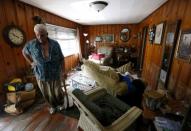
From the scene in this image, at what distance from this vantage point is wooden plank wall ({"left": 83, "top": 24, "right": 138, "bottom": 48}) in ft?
16.8

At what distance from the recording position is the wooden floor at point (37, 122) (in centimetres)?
160

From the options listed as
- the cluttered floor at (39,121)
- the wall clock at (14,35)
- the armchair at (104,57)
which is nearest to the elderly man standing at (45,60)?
the cluttered floor at (39,121)

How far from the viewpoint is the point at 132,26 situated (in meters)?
5.07

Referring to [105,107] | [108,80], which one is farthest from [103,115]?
[108,80]

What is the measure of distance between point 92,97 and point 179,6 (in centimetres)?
206

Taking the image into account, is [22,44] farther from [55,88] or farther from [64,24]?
[64,24]

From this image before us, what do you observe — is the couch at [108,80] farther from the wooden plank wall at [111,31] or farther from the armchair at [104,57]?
the wooden plank wall at [111,31]

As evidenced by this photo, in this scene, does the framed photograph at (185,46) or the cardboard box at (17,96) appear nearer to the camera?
the framed photograph at (185,46)

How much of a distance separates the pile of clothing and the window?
187 cm

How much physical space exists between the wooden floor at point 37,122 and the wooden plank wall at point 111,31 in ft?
15.2

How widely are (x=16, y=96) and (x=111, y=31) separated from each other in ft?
16.1

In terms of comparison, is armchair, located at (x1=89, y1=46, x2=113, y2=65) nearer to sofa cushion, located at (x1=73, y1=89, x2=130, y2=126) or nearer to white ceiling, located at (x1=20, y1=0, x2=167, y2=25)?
white ceiling, located at (x1=20, y1=0, x2=167, y2=25)

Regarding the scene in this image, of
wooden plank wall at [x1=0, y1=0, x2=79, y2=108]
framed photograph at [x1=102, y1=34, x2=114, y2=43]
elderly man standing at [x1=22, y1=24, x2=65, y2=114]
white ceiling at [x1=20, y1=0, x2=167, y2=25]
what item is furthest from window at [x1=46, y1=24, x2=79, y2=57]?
elderly man standing at [x1=22, y1=24, x2=65, y2=114]

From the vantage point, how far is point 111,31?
5391mm
